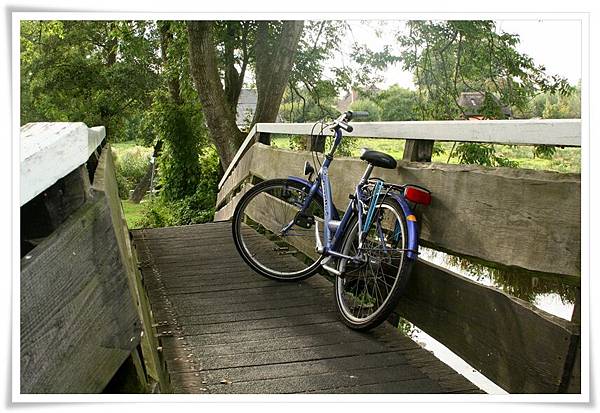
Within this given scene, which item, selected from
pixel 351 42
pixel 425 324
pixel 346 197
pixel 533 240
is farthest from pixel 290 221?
pixel 351 42

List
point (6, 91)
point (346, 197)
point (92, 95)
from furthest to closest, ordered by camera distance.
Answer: point (92, 95), point (346, 197), point (6, 91)

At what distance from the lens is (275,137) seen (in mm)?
4910

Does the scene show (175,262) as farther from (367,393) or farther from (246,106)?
(246,106)

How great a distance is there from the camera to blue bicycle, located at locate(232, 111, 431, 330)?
230 cm

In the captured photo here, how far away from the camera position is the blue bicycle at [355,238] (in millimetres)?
2297

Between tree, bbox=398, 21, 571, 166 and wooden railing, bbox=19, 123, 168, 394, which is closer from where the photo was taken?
wooden railing, bbox=19, 123, 168, 394

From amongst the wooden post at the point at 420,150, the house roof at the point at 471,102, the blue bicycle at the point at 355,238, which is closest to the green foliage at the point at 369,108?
the house roof at the point at 471,102

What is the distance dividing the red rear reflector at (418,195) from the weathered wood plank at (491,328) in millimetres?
234

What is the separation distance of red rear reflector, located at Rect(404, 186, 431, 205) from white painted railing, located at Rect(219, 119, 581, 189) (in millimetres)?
192

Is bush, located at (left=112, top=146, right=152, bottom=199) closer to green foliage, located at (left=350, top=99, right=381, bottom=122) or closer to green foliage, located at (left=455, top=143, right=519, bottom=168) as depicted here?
green foliage, located at (left=350, top=99, right=381, bottom=122)

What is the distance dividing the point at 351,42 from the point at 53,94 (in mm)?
6528

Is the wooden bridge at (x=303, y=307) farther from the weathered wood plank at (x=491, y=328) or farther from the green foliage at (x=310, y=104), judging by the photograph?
the green foliage at (x=310, y=104)

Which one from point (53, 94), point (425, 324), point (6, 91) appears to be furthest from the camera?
point (53, 94)

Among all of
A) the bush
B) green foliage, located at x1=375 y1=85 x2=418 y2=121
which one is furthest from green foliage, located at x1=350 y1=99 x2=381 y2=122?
the bush
